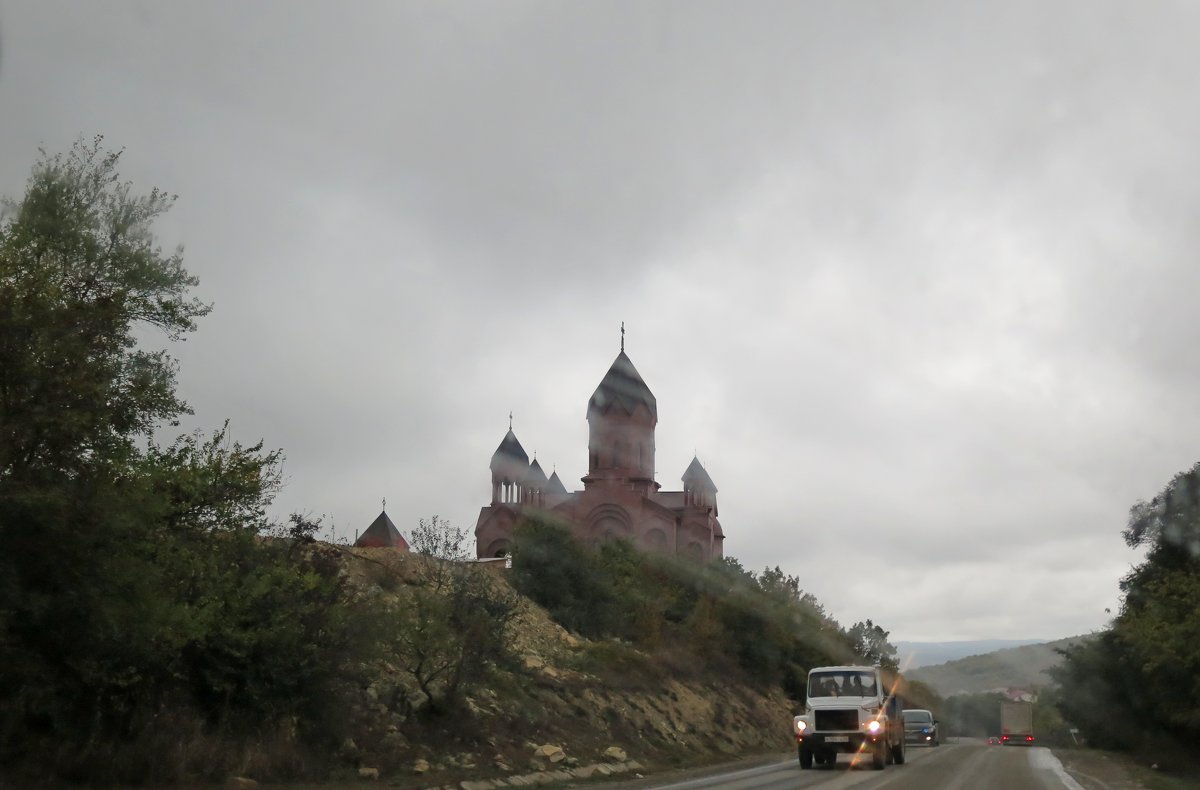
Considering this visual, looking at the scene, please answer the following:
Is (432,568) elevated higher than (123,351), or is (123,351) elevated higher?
(123,351)

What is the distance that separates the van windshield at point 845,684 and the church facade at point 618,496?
126 ft

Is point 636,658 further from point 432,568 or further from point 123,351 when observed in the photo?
point 123,351

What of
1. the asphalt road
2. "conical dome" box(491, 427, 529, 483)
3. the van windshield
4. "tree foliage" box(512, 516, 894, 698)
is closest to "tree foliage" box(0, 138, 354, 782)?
the asphalt road

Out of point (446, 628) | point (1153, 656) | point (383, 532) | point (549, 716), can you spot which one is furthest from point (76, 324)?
point (383, 532)

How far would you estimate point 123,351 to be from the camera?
16312 millimetres

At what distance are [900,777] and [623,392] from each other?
173 feet

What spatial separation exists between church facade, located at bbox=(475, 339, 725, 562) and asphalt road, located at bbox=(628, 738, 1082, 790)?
37151 millimetres

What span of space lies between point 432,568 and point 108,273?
1159 centimetres

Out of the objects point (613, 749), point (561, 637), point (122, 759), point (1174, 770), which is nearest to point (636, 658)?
point (561, 637)

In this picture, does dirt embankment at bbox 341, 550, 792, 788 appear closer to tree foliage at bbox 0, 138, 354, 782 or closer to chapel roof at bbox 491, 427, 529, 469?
tree foliage at bbox 0, 138, 354, 782

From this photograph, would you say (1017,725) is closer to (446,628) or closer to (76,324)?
(446,628)

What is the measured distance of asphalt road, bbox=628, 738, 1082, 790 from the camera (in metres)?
20.4

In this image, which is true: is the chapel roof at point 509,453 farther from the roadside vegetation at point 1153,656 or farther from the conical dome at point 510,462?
the roadside vegetation at point 1153,656

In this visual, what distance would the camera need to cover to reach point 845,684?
26.0 m
